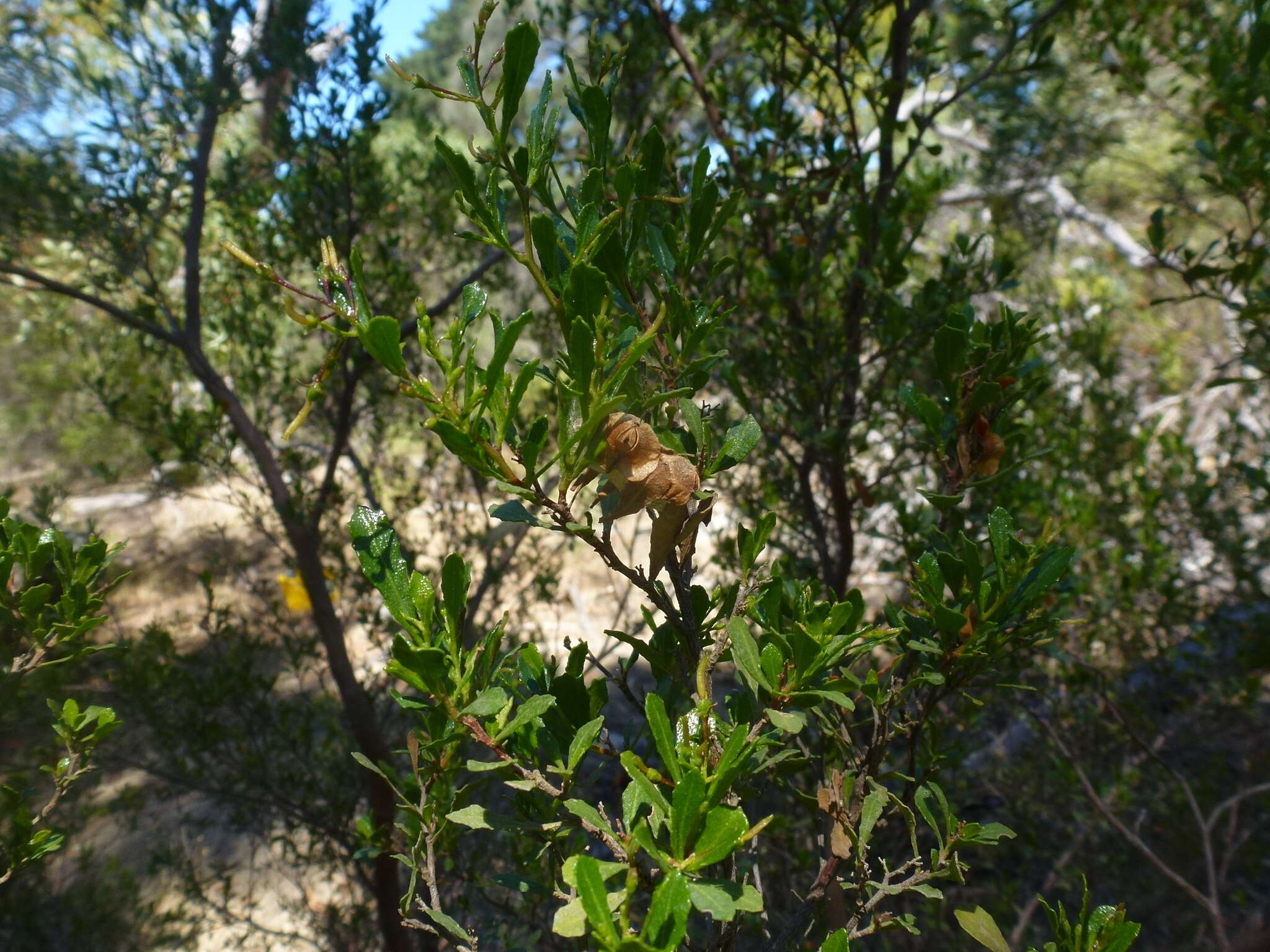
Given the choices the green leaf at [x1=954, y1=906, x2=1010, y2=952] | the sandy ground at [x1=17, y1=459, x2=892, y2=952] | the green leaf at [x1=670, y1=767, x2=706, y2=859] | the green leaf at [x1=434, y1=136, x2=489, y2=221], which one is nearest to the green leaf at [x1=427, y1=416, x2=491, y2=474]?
the green leaf at [x1=434, y1=136, x2=489, y2=221]

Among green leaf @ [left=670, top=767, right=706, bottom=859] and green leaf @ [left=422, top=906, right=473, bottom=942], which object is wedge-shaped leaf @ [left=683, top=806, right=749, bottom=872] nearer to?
green leaf @ [left=670, top=767, right=706, bottom=859]

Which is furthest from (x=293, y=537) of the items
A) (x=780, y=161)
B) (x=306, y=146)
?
(x=780, y=161)

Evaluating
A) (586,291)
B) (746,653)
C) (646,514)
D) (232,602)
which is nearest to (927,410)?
(746,653)


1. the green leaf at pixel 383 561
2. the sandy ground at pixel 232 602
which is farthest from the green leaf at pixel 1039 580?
the sandy ground at pixel 232 602

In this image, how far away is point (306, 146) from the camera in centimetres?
261

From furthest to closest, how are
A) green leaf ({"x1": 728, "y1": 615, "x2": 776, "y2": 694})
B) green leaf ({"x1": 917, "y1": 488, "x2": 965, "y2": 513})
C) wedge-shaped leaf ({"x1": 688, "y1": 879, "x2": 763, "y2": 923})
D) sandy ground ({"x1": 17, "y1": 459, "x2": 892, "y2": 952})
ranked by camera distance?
sandy ground ({"x1": 17, "y1": 459, "x2": 892, "y2": 952})
green leaf ({"x1": 917, "y1": 488, "x2": 965, "y2": 513})
green leaf ({"x1": 728, "y1": 615, "x2": 776, "y2": 694})
wedge-shaped leaf ({"x1": 688, "y1": 879, "x2": 763, "y2": 923})

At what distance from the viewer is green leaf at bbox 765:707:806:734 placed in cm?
78

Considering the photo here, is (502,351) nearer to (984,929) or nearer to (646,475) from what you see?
(646,475)

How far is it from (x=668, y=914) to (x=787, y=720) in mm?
210

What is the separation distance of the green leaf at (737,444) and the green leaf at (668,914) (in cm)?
42

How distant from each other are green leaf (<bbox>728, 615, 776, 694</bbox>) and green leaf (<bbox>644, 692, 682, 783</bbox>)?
0.43 ft

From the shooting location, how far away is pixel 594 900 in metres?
0.67

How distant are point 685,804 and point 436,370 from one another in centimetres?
330

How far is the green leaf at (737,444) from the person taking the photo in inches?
35.9
